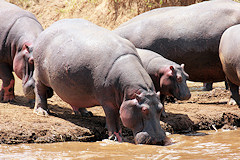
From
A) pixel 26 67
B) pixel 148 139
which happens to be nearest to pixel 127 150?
pixel 148 139

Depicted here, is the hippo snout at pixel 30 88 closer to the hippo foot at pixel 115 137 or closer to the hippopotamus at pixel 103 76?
the hippopotamus at pixel 103 76

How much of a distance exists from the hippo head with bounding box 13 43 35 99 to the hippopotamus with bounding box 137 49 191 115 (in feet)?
6.62

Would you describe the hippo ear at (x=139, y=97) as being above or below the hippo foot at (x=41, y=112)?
above

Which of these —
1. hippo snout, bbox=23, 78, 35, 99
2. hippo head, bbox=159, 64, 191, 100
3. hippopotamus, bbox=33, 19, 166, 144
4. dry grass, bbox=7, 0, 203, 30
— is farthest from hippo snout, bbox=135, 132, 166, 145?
dry grass, bbox=7, 0, 203, 30

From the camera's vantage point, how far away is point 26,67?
23.1 ft

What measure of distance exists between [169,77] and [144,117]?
4.38ft

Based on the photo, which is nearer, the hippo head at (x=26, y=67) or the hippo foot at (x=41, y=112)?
the hippo foot at (x=41, y=112)

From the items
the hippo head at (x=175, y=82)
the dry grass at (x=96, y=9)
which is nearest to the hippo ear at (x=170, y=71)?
the hippo head at (x=175, y=82)

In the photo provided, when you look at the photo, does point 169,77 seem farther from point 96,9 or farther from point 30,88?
point 96,9

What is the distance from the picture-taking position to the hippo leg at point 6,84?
24.9 feet

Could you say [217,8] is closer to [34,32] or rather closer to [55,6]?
[34,32]

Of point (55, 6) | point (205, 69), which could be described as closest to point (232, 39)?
point (205, 69)

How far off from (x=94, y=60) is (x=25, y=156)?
155 cm

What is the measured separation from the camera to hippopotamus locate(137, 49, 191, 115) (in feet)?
19.5
